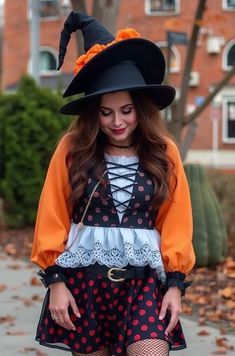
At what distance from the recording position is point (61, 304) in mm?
3123

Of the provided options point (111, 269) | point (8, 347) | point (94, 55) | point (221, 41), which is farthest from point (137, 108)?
point (221, 41)

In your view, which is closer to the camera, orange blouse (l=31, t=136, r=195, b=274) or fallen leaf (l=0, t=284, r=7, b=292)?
orange blouse (l=31, t=136, r=195, b=274)

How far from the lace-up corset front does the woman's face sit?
0.50 ft

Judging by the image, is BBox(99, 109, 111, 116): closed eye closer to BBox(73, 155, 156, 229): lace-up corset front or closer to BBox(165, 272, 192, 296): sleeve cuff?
BBox(73, 155, 156, 229): lace-up corset front

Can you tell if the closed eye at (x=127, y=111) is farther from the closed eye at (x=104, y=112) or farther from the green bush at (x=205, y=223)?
the green bush at (x=205, y=223)

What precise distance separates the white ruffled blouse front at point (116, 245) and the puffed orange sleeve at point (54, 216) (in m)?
0.05

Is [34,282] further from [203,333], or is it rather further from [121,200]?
[121,200]

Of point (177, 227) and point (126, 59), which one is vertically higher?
point (126, 59)

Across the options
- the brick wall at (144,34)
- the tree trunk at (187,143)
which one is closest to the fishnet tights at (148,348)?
the tree trunk at (187,143)

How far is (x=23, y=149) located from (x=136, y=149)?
26.2ft

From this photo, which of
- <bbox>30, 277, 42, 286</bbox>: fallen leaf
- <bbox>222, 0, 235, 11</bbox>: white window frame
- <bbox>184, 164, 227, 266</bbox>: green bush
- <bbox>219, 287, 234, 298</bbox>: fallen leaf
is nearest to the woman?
<bbox>219, 287, 234, 298</bbox>: fallen leaf

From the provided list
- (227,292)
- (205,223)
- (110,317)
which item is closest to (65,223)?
(110,317)

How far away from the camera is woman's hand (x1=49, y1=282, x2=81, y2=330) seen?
3.13 metres

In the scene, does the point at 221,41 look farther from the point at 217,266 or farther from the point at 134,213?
the point at 134,213
